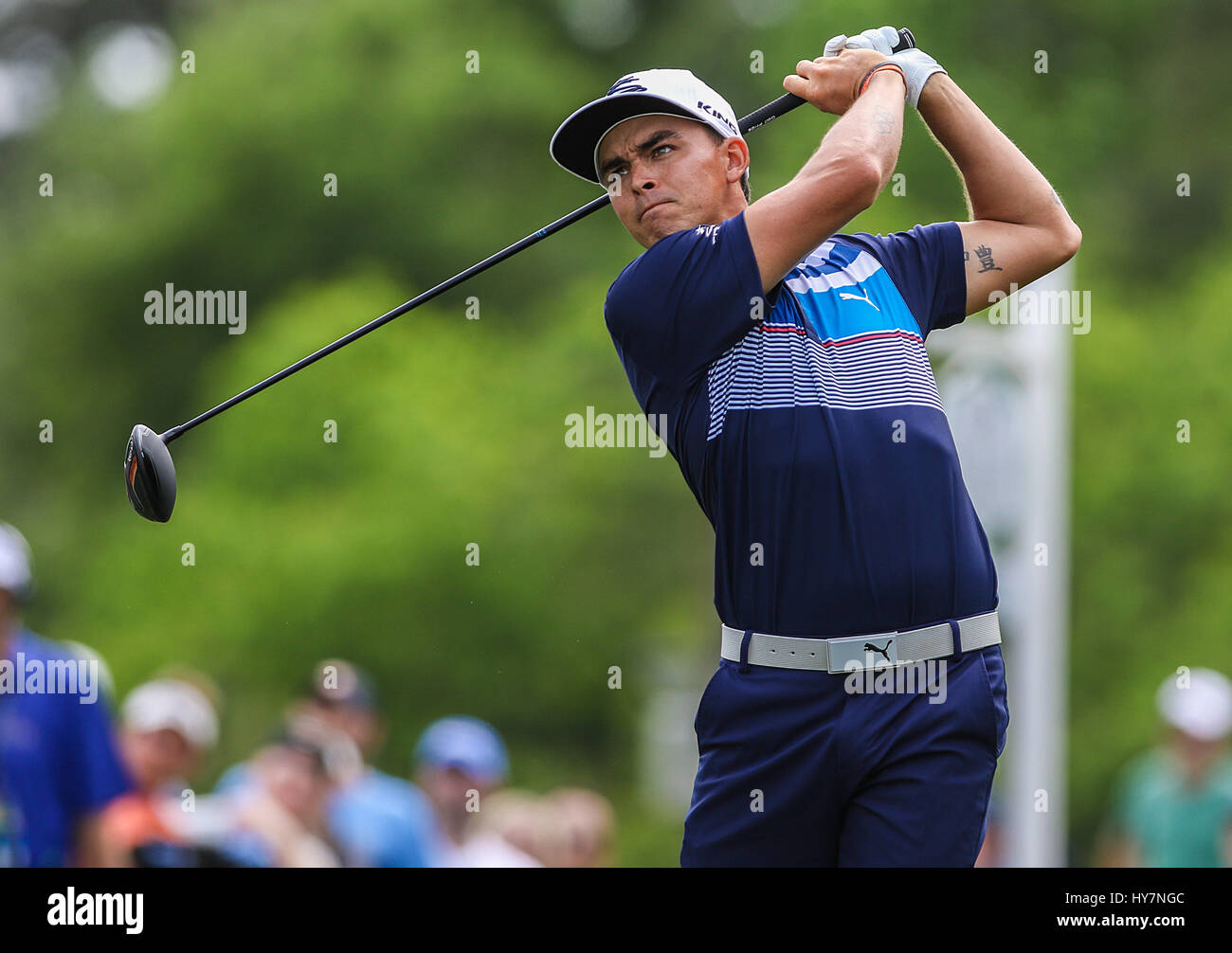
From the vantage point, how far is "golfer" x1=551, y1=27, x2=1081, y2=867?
3.31m

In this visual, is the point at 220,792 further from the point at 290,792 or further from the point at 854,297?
the point at 854,297

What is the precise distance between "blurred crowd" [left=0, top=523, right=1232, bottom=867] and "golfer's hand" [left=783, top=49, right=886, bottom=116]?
3.33 m

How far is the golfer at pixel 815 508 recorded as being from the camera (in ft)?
10.9

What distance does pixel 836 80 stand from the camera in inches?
143

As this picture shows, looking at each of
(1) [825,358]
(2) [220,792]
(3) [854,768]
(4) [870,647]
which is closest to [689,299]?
(1) [825,358]

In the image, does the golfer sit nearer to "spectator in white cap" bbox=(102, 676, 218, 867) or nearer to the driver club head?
the driver club head

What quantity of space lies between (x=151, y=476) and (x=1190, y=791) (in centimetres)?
574

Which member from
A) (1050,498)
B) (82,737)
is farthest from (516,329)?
(82,737)

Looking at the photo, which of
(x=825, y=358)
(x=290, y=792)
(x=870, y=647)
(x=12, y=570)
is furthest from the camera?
(x=290, y=792)

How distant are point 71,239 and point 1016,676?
42.8ft

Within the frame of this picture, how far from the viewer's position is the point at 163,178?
18.9 metres

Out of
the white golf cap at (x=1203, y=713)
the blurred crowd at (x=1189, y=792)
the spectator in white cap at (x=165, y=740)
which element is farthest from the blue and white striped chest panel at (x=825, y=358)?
the white golf cap at (x=1203, y=713)

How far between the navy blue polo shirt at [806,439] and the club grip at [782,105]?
17.4 inches

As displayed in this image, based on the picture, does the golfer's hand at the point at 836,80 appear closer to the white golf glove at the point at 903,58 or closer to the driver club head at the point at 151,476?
the white golf glove at the point at 903,58
